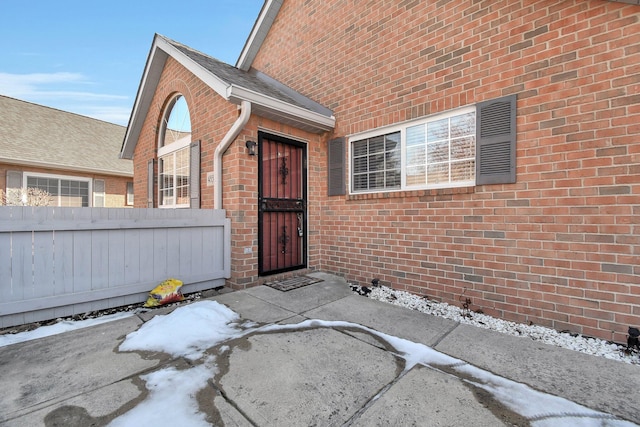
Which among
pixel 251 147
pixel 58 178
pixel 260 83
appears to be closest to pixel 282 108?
pixel 251 147

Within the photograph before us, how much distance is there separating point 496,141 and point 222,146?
3.82m

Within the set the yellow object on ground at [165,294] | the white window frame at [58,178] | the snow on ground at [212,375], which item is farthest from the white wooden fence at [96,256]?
the white window frame at [58,178]

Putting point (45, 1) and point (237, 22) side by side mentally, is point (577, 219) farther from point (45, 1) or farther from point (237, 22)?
point (45, 1)

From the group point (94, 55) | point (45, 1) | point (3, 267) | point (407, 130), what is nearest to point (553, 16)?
point (407, 130)

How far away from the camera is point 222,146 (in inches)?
168

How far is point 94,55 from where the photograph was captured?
11.7 metres

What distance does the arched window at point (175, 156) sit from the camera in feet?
18.7

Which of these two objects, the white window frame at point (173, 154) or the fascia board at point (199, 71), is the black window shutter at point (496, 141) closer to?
the fascia board at point (199, 71)

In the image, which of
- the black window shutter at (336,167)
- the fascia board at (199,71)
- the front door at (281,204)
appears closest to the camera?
the fascia board at (199,71)

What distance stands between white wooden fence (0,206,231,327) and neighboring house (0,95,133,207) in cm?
1099

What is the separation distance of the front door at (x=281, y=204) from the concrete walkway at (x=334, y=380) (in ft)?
6.56

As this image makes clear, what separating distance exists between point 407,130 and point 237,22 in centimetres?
917

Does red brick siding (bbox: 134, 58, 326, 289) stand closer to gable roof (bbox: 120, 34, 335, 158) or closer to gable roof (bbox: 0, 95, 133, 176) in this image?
gable roof (bbox: 120, 34, 335, 158)

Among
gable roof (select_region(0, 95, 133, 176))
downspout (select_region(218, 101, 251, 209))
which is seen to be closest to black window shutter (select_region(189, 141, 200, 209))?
downspout (select_region(218, 101, 251, 209))
